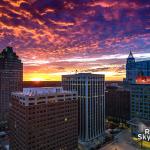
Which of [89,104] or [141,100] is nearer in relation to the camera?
[89,104]

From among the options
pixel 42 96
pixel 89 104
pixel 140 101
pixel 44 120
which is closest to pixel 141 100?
pixel 140 101

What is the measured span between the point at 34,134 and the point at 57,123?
16.4m

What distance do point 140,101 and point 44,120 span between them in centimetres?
8017

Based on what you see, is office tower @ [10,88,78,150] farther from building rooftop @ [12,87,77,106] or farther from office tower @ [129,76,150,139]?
office tower @ [129,76,150,139]

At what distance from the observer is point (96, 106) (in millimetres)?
163750

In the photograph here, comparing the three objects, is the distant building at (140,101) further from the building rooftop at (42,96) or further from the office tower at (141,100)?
the building rooftop at (42,96)

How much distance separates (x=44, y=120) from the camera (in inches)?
4542

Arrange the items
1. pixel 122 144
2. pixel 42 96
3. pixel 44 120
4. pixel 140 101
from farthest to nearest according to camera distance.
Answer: pixel 140 101, pixel 122 144, pixel 42 96, pixel 44 120

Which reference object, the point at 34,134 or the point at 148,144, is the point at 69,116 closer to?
the point at 34,134

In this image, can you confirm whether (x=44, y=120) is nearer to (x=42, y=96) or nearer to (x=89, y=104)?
(x=42, y=96)

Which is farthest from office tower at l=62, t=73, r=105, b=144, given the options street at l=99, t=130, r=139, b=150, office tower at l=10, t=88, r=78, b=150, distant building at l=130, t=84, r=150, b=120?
distant building at l=130, t=84, r=150, b=120

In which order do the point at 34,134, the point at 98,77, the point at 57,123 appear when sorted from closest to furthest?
the point at 34,134, the point at 57,123, the point at 98,77

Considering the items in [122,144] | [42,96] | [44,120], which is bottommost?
[122,144]

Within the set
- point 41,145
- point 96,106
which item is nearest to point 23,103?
point 41,145
